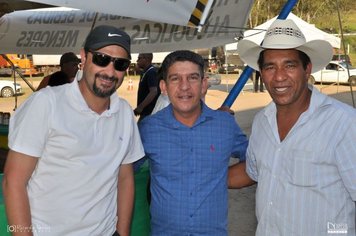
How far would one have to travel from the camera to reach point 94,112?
1983 millimetres

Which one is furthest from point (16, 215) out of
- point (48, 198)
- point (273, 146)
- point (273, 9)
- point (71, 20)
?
point (273, 9)

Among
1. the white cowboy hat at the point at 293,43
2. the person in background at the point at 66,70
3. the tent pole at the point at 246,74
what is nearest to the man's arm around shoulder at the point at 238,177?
the white cowboy hat at the point at 293,43

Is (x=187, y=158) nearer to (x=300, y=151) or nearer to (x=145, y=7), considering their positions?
(x=300, y=151)

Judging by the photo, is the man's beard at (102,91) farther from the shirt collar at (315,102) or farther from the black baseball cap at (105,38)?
the shirt collar at (315,102)

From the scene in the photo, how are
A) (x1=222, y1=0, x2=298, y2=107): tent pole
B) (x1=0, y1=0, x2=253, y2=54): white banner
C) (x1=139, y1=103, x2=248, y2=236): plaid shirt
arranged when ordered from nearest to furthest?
(x1=139, y1=103, x2=248, y2=236): plaid shirt
(x1=222, y1=0, x2=298, y2=107): tent pole
(x1=0, y1=0, x2=253, y2=54): white banner

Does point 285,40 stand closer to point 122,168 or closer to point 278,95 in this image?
point 278,95

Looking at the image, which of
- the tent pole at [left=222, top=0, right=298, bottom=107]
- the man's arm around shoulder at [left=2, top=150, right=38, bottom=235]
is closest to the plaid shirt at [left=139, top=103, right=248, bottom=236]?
the man's arm around shoulder at [left=2, top=150, right=38, bottom=235]

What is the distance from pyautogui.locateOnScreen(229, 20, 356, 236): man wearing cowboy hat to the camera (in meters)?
1.98

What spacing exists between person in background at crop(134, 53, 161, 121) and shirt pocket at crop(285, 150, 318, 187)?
453cm

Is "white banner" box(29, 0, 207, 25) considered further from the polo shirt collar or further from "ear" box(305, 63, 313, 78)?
"ear" box(305, 63, 313, 78)

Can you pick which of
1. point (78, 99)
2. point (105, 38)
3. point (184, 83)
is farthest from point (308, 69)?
point (78, 99)

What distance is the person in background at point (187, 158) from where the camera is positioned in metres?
2.36

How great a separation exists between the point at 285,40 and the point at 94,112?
99 centimetres

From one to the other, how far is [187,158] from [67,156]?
73 centimetres
